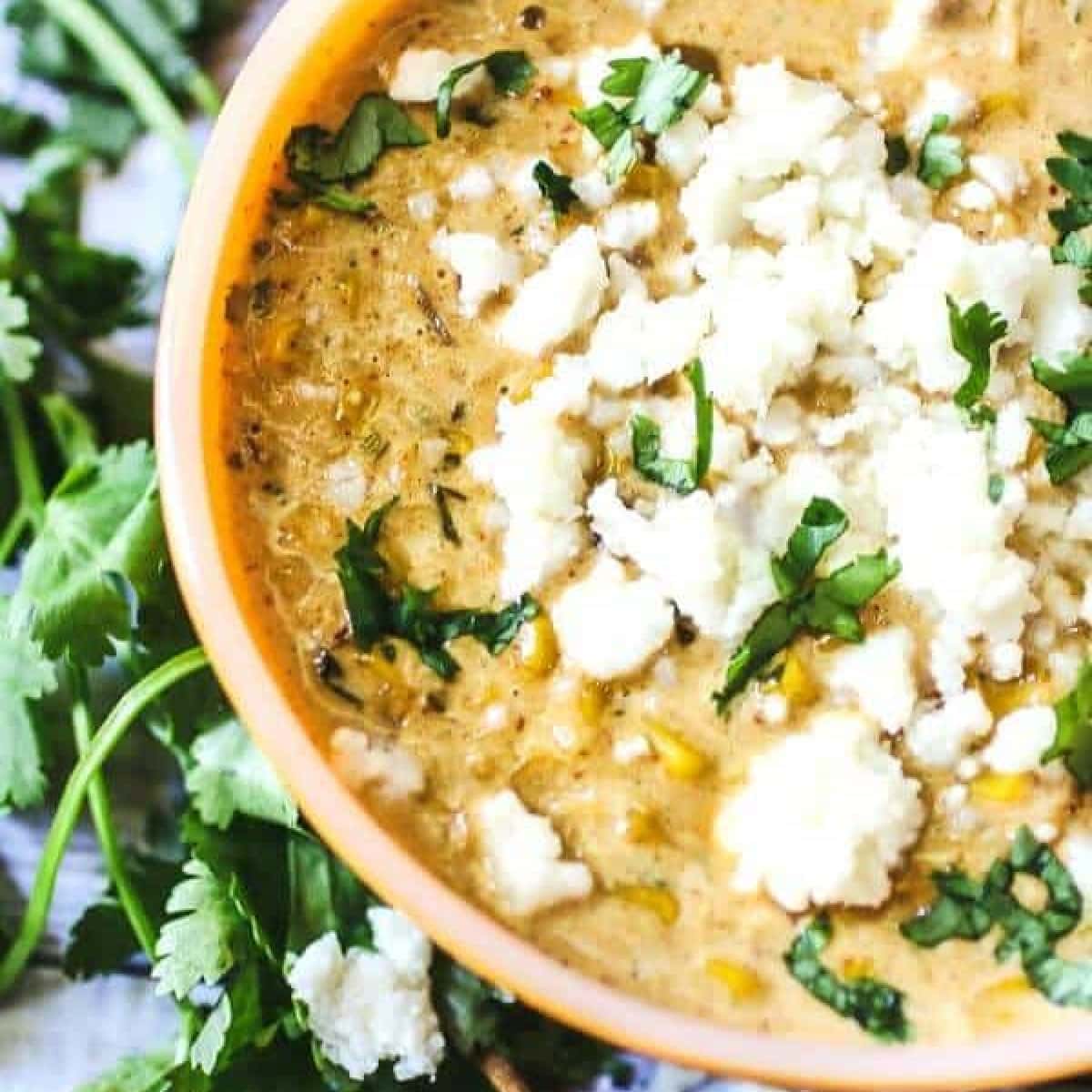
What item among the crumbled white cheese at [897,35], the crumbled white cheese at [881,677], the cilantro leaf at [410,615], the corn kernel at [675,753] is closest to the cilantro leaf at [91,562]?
the cilantro leaf at [410,615]

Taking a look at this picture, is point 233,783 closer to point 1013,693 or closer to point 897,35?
point 1013,693

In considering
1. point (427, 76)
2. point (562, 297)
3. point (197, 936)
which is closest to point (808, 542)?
point (562, 297)

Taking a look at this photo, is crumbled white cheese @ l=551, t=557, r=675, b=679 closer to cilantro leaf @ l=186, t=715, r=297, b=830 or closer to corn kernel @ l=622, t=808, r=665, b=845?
corn kernel @ l=622, t=808, r=665, b=845

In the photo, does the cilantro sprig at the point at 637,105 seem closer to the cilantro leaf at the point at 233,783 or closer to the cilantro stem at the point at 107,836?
the cilantro leaf at the point at 233,783

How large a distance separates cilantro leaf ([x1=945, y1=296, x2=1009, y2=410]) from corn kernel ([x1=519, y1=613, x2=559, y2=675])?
14.3 inches

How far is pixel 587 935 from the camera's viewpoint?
5.18 ft

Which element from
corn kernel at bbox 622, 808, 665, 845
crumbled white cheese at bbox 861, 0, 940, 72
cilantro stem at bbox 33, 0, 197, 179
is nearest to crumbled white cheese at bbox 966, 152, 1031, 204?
crumbled white cheese at bbox 861, 0, 940, 72

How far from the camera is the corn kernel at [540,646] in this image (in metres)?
1.58

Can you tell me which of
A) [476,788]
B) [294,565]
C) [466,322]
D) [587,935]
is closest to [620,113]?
[466,322]

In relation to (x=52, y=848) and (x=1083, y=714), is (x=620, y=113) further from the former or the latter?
(x=52, y=848)

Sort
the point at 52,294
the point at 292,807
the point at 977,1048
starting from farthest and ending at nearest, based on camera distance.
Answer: the point at 52,294
the point at 292,807
the point at 977,1048

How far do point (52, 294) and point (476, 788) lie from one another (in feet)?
2.50

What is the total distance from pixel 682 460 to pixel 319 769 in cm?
37

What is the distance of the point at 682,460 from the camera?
5.16ft
